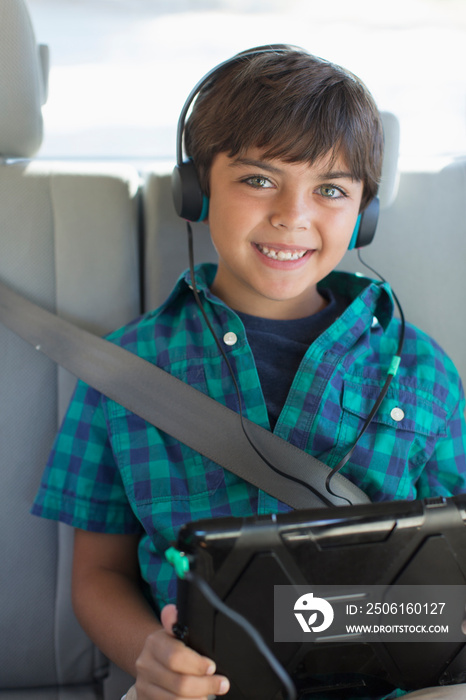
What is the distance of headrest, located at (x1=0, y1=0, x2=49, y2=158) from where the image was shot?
1104 millimetres

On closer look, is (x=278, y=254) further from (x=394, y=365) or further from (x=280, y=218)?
(x=394, y=365)

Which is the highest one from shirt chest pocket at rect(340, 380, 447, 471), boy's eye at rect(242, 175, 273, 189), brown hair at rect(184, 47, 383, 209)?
brown hair at rect(184, 47, 383, 209)

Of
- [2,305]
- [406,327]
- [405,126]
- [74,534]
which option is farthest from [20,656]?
[405,126]

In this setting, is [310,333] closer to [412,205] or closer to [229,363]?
[229,363]

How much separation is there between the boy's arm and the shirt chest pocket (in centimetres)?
40

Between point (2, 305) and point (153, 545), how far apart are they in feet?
1.66

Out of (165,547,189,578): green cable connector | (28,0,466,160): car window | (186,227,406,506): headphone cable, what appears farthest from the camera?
(28,0,466,160): car window

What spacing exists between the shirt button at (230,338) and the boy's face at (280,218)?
82 millimetres

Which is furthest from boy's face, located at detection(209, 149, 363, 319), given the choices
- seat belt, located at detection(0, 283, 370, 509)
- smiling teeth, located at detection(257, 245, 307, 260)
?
seat belt, located at detection(0, 283, 370, 509)

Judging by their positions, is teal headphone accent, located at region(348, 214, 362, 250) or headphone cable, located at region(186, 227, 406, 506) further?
teal headphone accent, located at region(348, 214, 362, 250)

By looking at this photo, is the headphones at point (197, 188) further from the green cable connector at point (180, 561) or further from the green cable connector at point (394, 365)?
the green cable connector at point (180, 561)

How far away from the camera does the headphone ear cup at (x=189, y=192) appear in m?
1.06

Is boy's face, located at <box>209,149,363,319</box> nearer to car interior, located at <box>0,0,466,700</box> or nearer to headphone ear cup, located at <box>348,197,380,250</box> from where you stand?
headphone ear cup, located at <box>348,197,380,250</box>

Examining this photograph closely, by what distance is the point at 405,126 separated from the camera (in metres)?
1.48
